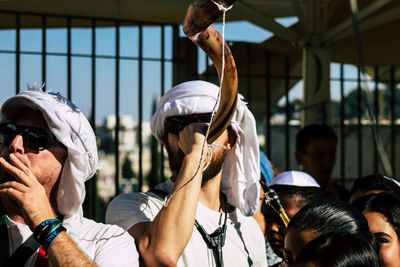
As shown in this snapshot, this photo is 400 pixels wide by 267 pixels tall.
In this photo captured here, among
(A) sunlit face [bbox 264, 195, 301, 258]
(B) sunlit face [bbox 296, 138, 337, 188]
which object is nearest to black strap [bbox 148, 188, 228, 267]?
(A) sunlit face [bbox 264, 195, 301, 258]

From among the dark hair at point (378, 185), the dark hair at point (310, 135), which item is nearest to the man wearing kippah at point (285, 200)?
the dark hair at point (378, 185)

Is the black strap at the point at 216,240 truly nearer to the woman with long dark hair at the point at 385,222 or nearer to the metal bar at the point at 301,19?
the woman with long dark hair at the point at 385,222

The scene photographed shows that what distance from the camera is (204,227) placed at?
2.33m

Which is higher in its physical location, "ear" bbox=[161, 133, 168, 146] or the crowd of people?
"ear" bbox=[161, 133, 168, 146]

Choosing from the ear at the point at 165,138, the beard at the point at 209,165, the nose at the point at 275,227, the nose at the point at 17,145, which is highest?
the ear at the point at 165,138

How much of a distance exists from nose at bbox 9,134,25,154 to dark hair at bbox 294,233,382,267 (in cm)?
100

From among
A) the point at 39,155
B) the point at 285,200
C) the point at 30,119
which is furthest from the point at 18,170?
the point at 285,200

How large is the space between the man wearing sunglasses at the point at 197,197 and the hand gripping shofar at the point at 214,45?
0.46ft

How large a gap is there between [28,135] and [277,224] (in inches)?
58.6

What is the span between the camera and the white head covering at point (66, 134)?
201cm

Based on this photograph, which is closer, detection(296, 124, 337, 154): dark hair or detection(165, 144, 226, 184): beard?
detection(165, 144, 226, 184): beard

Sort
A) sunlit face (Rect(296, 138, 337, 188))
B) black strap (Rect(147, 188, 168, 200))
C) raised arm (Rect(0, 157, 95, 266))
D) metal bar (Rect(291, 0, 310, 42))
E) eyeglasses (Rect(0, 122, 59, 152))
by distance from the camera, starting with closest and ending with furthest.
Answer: raised arm (Rect(0, 157, 95, 266)) → eyeglasses (Rect(0, 122, 59, 152)) → black strap (Rect(147, 188, 168, 200)) → sunlit face (Rect(296, 138, 337, 188)) → metal bar (Rect(291, 0, 310, 42))

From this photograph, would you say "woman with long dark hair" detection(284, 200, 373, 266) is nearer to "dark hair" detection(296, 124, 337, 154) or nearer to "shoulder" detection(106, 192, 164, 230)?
"shoulder" detection(106, 192, 164, 230)

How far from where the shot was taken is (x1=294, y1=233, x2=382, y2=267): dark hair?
1643mm
